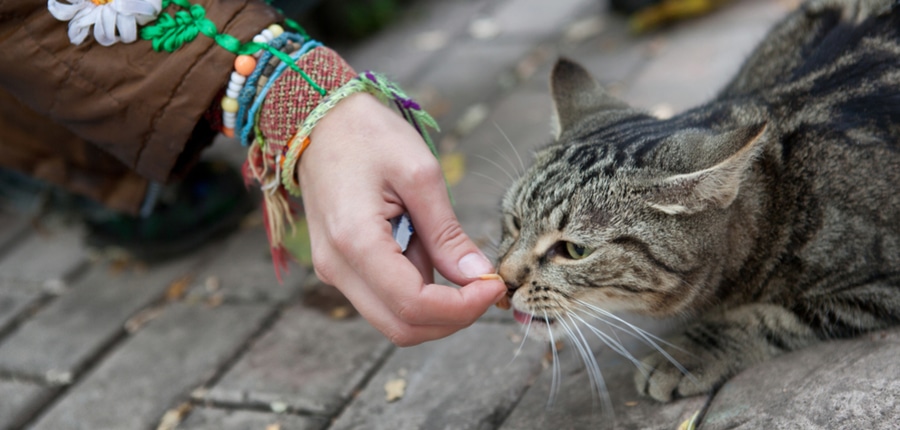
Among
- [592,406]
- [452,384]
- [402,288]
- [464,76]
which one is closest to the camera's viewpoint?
[402,288]

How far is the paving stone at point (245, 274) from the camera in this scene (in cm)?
288

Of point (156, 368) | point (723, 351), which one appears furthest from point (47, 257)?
point (723, 351)

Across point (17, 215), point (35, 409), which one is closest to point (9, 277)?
point (17, 215)

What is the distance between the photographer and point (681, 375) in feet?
6.33

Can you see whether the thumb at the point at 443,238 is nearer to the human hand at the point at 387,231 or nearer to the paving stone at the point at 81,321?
the human hand at the point at 387,231

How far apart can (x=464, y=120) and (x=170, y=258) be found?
1.51 metres

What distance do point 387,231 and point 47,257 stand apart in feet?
8.22

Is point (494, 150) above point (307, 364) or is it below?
above

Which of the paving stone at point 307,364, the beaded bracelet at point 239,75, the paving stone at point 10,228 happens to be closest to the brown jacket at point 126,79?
the beaded bracelet at point 239,75

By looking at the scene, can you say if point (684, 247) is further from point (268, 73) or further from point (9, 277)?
point (9, 277)

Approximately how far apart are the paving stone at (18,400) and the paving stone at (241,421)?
1.95 ft

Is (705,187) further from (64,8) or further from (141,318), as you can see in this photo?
(141,318)

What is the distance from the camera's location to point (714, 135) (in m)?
1.80

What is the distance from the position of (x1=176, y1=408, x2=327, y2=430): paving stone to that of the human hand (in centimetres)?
71
